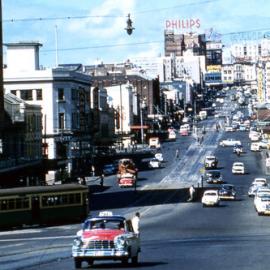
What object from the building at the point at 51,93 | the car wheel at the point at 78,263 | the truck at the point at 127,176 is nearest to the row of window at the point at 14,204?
the car wheel at the point at 78,263

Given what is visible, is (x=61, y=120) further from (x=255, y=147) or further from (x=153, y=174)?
(x=255, y=147)

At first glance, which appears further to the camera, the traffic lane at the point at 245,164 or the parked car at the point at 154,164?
the parked car at the point at 154,164

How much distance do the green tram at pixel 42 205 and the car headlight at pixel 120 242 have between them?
26927mm

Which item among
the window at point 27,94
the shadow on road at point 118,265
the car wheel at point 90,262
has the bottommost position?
the shadow on road at point 118,265

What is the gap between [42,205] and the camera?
57.8 meters

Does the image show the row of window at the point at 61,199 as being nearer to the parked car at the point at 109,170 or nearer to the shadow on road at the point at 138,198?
the shadow on road at the point at 138,198

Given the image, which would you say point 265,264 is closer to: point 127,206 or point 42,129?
point 127,206

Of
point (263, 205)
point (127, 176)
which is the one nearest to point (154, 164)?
point (127, 176)

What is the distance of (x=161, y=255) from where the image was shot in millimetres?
36000

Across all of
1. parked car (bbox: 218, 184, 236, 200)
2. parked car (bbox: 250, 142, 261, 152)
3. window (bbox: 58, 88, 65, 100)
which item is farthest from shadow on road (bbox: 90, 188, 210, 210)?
parked car (bbox: 250, 142, 261, 152)

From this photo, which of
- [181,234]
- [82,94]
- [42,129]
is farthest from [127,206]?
[82,94]

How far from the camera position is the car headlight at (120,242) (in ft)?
97.6

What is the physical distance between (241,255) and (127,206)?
4066 centimetres

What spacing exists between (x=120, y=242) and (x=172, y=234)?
20.9m
